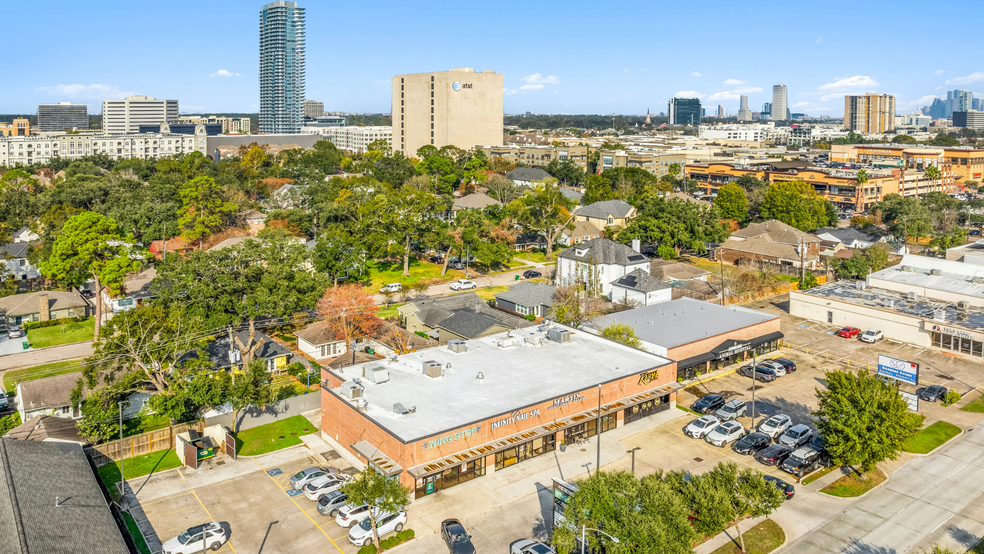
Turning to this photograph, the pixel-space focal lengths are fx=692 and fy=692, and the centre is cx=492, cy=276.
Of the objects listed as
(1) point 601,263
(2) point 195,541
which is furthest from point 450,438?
(1) point 601,263

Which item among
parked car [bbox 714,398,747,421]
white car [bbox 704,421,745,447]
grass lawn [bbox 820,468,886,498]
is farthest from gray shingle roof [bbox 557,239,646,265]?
grass lawn [bbox 820,468,886,498]

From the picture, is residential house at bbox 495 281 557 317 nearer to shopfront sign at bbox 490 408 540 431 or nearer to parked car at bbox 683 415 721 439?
parked car at bbox 683 415 721 439

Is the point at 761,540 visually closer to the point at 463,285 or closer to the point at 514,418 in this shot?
the point at 514,418

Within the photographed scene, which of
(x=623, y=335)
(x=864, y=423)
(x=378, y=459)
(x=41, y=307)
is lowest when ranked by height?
(x=378, y=459)

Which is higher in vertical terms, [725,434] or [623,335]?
[623,335]

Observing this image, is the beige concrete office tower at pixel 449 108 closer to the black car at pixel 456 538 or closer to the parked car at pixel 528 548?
the black car at pixel 456 538

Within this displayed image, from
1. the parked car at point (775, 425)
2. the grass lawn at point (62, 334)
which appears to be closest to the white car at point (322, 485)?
the parked car at point (775, 425)

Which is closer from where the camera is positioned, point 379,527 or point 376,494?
point 376,494
